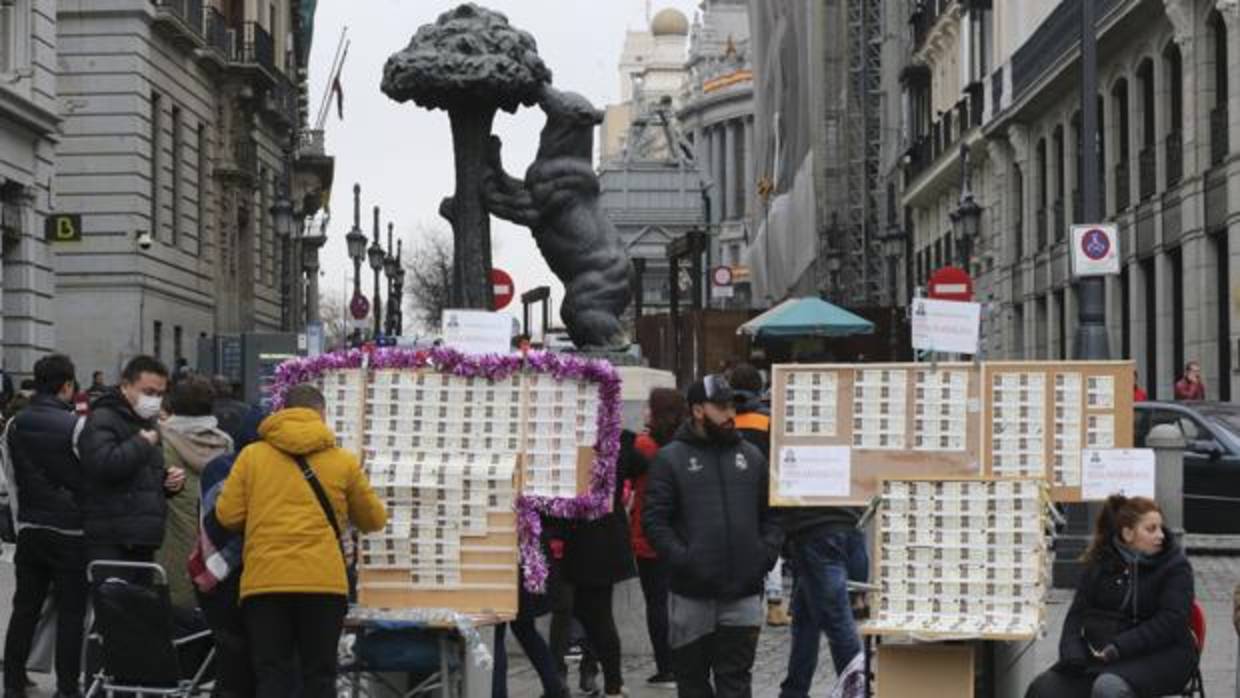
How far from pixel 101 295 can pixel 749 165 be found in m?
106

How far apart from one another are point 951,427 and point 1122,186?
28.4 m

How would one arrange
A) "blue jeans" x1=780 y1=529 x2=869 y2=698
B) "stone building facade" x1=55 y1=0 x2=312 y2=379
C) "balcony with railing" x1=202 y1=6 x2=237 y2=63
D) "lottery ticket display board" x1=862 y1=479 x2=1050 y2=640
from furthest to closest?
"balcony with railing" x1=202 y1=6 x2=237 y2=63 < "stone building facade" x1=55 y1=0 x2=312 y2=379 < "blue jeans" x1=780 y1=529 x2=869 y2=698 < "lottery ticket display board" x1=862 y1=479 x2=1050 y2=640

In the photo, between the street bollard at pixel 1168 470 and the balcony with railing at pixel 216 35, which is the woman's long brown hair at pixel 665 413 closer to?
the street bollard at pixel 1168 470

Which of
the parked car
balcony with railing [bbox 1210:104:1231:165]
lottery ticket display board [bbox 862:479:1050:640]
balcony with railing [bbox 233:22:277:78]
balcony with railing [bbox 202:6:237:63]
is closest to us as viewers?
lottery ticket display board [bbox 862:479:1050:640]

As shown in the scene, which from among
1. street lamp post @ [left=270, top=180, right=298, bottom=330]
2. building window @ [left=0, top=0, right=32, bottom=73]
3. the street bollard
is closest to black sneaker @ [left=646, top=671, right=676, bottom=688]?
the street bollard

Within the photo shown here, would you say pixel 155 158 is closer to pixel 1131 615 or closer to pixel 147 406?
pixel 147 406

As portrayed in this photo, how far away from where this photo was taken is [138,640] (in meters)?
11.3

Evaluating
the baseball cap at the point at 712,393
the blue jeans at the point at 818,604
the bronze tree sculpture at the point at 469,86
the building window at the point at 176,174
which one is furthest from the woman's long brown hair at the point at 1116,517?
the building window at the point at 176,174

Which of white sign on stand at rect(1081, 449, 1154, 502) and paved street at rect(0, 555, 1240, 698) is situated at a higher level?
white sign on stand at rect(1081, 449, 1154, 502)

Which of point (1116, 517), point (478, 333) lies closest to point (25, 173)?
point (478, 333)

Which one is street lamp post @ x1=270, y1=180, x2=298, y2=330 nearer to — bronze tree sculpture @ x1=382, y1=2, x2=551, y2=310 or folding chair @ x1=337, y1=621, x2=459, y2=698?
bronze tree sculpture @ x1=382, y1=2, x2=551, y2=310

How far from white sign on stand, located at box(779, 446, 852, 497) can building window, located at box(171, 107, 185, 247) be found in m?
39.5

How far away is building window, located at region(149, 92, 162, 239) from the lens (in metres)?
47.7

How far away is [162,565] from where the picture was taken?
12.6 metres
